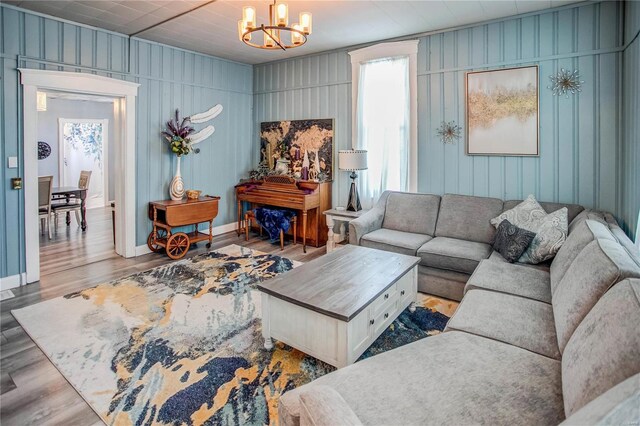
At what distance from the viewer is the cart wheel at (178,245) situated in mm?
4613

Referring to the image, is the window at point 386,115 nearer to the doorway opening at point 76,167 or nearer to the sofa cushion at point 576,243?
the sofa cushion at point 576,243

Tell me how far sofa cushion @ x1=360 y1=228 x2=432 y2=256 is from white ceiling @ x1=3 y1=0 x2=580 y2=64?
2233 mm

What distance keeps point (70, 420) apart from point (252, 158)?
188 inches

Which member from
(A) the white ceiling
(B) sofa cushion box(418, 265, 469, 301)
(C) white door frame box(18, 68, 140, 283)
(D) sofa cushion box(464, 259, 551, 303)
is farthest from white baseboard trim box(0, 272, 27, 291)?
(D) sofa cushion box(464, 259, 551, 303)

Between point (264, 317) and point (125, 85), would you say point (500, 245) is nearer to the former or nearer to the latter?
point (264, 317)

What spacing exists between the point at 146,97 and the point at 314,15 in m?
2.38

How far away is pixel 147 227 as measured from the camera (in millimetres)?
4855

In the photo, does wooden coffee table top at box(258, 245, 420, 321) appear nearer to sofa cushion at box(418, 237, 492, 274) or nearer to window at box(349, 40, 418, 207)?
sofa cushion at box(418, 237, 492, 274)

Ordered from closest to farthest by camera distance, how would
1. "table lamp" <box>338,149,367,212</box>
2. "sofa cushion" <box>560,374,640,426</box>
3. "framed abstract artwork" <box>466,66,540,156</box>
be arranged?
"sofa cushion" <box>560,374,640,426</box>
"framed abstract artwork" <box>466,66,540,156</box>
"table lamp" <box>338,149,367,212</box>

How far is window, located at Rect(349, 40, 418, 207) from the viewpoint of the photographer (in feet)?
14.6

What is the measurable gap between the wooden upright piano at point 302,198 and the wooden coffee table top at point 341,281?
70.5 inches

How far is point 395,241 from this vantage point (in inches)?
146

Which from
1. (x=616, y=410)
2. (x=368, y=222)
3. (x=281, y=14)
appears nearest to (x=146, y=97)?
(x=281, y=14)

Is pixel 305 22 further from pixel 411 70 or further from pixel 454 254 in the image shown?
pixel 454 254
